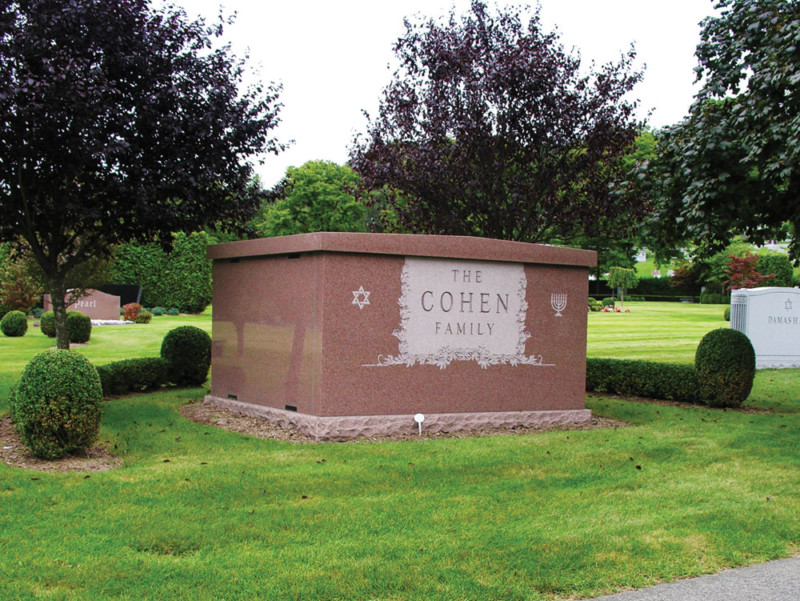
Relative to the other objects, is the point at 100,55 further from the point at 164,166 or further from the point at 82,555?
the point at 82,555

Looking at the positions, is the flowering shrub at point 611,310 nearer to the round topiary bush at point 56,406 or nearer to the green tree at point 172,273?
the green tree at point 172,273

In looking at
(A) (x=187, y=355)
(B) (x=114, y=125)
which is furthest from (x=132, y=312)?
(B) (x=114, y=125)

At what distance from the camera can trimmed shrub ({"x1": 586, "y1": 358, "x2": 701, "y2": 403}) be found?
12.8 meters

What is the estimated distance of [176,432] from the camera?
9164mm

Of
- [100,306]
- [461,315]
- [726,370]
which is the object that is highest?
[461,315]

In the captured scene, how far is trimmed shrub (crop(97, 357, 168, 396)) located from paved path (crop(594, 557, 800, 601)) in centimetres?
984

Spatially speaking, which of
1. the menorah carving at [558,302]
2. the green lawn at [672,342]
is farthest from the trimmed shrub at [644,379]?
the menorah carving at [558,302]

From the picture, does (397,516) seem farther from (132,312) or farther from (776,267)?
(776,267)

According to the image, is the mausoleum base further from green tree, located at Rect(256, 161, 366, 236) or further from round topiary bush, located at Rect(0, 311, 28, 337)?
green tree, located at Rect(256, 161, 366, 236)

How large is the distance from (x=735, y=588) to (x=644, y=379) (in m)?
9.05

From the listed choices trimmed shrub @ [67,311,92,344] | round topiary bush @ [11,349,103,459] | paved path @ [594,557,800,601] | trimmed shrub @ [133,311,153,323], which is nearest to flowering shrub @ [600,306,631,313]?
trimmed shrub @ [133,311,153,323]

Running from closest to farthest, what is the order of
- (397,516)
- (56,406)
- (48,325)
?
1. (397,516)
2. (56,406)
3. (48,325)

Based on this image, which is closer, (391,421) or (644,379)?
(391,421)

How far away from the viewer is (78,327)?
927 inches
